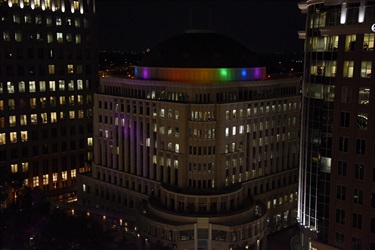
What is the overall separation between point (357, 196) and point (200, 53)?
48372 mm

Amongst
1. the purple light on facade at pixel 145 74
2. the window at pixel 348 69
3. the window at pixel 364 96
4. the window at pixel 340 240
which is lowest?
the window at pixel 340 240

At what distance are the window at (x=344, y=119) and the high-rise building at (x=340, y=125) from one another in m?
0.03

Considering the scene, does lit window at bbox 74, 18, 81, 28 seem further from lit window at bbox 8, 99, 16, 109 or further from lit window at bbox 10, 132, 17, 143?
lit window at bbox 10, 132, 17, 143

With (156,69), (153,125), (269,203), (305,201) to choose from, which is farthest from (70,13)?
(305,201)

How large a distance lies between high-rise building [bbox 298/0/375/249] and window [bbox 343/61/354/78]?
0.13 m

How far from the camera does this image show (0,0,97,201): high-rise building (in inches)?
4277

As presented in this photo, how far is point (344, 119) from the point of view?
62406mm

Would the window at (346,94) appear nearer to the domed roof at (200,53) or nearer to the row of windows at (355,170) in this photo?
the row of windows at (355,170)

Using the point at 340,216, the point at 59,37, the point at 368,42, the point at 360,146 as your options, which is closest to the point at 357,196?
the point at 340,216

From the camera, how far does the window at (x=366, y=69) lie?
5944 centimetres

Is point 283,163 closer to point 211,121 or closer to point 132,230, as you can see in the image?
point 211,121

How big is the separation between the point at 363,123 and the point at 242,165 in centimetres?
3803

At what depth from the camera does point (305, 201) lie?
6994 cm

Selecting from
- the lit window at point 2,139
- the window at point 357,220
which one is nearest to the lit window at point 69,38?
the lit window at point 2,139
